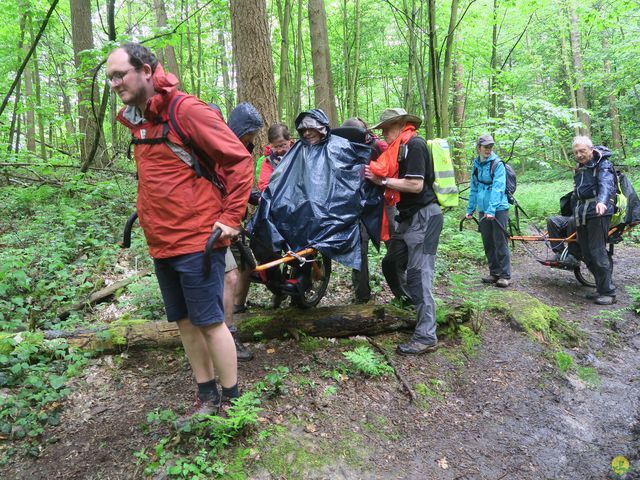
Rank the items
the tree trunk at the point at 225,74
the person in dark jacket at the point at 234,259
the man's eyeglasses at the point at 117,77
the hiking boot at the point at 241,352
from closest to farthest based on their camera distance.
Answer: the man's eyeglasses at the point at 117,77
the person in dark jacket at the point at 234,259
the hiking boot at the point at 241,352
the tree trunk at the point at 225,74

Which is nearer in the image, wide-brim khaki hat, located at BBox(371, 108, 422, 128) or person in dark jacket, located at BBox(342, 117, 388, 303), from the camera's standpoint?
wide-brim khaki hat, located at BBox(371, 108, 422, 128)

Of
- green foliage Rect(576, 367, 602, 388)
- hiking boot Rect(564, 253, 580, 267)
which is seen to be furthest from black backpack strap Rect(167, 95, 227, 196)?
hiking boot Rect(564, 253, 580, 267)

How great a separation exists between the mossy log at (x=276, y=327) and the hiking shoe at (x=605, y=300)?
3587mm

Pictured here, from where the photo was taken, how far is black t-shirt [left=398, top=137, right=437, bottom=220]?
3955mm

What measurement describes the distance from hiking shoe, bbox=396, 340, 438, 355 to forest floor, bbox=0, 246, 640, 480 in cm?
8

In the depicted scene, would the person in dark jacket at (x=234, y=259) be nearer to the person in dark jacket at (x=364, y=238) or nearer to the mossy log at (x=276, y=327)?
the mossy log at (x=276, y=327)

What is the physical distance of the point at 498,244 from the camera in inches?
268

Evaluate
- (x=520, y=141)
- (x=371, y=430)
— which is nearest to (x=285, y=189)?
(x=371, y=430)

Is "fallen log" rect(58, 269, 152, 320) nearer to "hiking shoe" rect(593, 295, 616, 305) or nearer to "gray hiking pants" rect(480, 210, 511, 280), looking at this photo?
"gray hiking pants" rect(480, 210, 511, 280)

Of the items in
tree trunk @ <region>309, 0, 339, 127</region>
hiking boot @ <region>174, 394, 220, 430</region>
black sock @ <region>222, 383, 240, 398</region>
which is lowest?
hiking boot @ <region>174, 394, 220, 430</region>

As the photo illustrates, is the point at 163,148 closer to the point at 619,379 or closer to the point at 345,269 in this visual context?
the point at 345,269

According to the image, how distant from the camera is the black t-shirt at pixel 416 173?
13.0ft

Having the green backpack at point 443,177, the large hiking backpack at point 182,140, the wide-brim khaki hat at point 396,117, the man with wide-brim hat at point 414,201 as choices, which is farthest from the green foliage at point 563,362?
the large hiking backpack at point 182,140

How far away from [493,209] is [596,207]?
4.47 feet
